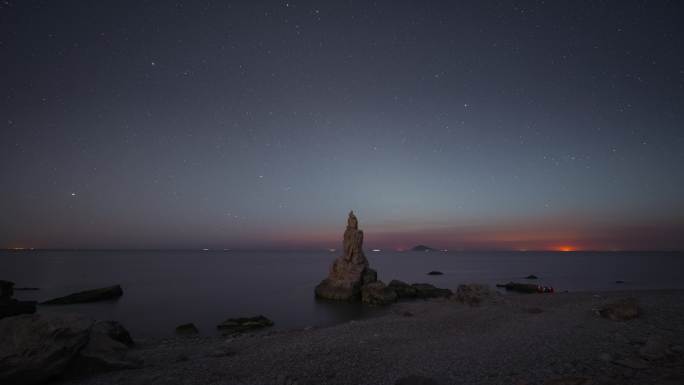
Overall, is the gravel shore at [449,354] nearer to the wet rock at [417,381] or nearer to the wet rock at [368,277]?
the wet rock at [417,381]

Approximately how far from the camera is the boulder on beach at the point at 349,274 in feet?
135

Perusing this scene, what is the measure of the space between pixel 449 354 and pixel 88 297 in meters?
46.5

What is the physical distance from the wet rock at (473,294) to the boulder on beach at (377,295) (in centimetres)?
781

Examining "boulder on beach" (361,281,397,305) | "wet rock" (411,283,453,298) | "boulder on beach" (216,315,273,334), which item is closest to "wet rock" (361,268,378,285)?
"boulder on beach" (361,281,397,305)

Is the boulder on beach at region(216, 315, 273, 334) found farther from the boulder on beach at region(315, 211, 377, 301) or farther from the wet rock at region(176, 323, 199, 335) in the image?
the boulder on beach at region(315, 211, 377, 301)

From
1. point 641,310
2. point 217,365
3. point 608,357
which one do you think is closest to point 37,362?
point 217,365

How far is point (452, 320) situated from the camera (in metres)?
22.5

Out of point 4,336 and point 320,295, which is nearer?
point 4,336

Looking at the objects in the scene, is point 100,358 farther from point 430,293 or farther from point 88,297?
point 88,297

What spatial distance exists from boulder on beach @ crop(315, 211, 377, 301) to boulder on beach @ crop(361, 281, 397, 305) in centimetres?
197

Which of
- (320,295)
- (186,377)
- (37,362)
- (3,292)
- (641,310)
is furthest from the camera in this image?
(320,295)

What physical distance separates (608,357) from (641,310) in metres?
12.0

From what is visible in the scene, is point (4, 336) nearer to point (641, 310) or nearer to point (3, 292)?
point (641, 310)

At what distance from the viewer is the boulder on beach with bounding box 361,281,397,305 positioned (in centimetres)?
3750
